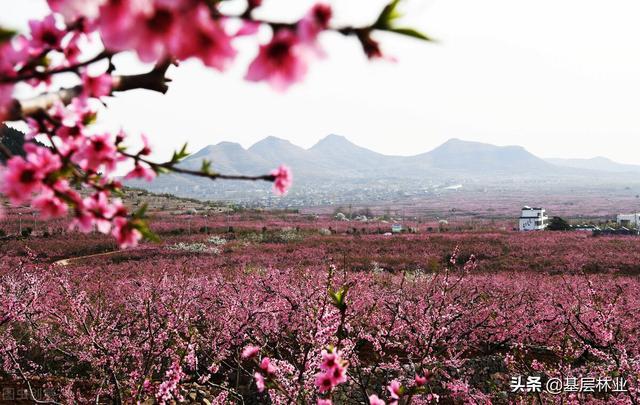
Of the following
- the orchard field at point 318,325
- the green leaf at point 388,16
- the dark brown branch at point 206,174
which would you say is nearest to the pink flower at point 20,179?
the dark brown branch at point 206,174

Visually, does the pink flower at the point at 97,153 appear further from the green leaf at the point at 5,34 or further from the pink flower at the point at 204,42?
the pink flower at the point at 204,42

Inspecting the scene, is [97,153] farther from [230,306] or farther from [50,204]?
[230,306]

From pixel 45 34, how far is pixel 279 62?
0.97 m

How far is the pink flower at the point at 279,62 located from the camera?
2.61 ft

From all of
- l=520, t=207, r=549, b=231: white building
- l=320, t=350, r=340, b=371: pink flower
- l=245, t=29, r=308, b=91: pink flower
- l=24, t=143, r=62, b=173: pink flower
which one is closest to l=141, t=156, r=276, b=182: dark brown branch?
l=24, t=143, r=62, b=173: pink flower

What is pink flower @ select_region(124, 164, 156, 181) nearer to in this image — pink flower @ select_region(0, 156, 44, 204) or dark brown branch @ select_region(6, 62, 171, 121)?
dark brown branch @ select_region(6, 62, 171, 121)

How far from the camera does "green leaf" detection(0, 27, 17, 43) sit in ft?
2.35

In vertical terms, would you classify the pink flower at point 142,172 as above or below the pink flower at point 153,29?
below

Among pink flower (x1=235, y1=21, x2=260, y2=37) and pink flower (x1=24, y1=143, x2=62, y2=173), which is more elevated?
pink flower (x1=235, y1=21, x2=260, y2=37)

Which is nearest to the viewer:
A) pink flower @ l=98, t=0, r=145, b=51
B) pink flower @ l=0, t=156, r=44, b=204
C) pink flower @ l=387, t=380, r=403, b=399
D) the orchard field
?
pink flower @ l=98, t=0, r=145, b=51

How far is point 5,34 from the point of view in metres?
0.72

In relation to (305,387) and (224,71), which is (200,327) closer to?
(305,387)

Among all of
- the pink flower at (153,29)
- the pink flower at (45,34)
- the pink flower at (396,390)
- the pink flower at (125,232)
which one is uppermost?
the pink flower at (45,34)

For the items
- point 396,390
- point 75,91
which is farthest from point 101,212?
point 396,390
